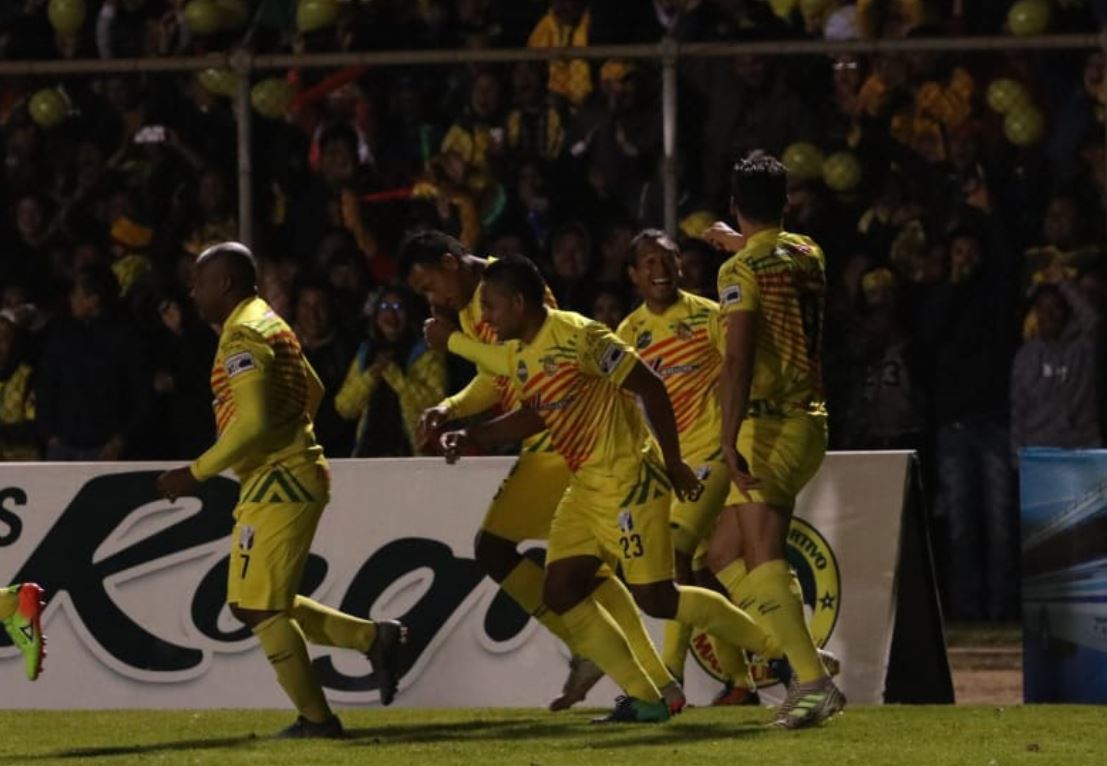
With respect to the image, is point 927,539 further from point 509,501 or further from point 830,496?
point 509,501

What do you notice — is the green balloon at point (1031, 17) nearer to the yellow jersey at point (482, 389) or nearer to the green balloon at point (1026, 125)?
the green balloon at point (1026, 125)

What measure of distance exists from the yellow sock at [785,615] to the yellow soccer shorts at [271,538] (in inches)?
65.7

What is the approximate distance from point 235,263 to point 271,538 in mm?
1025

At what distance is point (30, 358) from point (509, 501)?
5.07 meters

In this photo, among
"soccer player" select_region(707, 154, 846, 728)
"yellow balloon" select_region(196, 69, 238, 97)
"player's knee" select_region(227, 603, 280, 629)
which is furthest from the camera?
"yellow balloon" select_region(196, 69, 238, 97)

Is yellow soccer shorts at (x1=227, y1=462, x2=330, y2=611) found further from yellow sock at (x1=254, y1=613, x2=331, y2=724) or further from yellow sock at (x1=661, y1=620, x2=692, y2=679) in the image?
yellow sock at (x1=661, y1=620, x2=692, y2=679)

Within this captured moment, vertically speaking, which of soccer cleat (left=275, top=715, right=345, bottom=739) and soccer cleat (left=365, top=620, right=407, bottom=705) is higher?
soccer cleat (left=365, top=620, right=407, bottom=705)

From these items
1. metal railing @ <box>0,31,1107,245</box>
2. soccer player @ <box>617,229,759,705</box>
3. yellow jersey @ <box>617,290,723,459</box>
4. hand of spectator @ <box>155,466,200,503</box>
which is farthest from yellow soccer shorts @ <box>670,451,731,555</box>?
metal railing @ <box>0,31,1107,245</box>

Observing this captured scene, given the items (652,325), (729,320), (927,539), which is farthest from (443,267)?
(927,539)

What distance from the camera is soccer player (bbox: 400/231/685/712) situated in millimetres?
10617

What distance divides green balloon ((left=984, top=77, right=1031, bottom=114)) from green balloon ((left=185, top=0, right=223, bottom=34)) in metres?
4.57

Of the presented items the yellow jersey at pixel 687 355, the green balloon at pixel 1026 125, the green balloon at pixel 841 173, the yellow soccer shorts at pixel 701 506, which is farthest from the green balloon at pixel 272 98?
the yellow soccer shorts at pixel 701 506

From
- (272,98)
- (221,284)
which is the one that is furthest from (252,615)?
(272,98)

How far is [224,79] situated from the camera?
15461 mm
